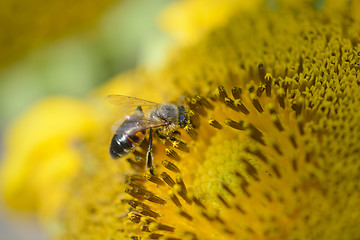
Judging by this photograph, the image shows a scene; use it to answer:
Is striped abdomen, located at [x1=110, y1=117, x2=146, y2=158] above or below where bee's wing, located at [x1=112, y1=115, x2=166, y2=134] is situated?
below

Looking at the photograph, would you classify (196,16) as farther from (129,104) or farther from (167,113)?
(167,113)

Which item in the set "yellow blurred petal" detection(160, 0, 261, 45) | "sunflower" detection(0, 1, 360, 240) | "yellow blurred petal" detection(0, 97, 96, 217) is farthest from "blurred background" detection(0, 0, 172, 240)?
"sunflower" detection(0, 1, 360, 240)

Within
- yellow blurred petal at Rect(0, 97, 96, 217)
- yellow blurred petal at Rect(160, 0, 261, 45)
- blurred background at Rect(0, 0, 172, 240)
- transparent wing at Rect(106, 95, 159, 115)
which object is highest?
blurred background at Rect(0, 0, 172, 240)

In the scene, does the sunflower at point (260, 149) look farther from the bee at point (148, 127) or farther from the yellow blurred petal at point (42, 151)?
the yellow blurred petal at point (42, 151)

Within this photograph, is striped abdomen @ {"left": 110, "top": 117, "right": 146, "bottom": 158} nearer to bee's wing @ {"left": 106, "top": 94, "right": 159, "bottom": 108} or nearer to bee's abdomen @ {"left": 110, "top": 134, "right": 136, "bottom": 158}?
bee's abdomen @ {"left": 110, "top": 134, "right": 136, "bottom": 158}

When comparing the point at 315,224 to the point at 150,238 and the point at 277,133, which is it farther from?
the point at 150,238

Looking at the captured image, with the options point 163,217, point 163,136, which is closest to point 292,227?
point 163,217

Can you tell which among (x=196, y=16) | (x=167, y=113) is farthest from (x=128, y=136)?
(x=196, y=16)
